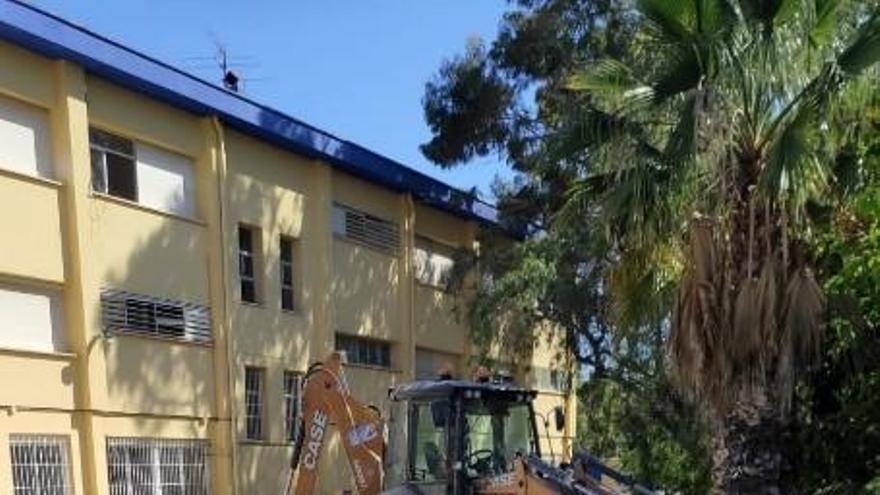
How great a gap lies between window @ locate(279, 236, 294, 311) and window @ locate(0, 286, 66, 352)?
6.48m

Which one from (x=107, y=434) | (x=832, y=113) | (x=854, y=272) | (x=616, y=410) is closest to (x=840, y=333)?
(x=854, y=272)

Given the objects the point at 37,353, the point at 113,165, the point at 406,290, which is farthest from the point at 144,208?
the point at 406,290

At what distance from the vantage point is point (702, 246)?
1364 centimetres

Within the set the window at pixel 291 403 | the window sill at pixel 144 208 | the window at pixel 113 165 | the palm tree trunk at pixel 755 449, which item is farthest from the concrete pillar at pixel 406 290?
the palm tree trunk at pixel 755 449

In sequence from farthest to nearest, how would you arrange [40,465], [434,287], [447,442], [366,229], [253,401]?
[434,287], [366,229], [253,401], [40,465], [447,442]

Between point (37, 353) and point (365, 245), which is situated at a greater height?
point (365, 245)

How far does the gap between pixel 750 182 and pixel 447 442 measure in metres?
4.12

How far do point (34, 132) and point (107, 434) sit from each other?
4.66m

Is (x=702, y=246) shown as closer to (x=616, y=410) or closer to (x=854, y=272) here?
(x=854, y=272)

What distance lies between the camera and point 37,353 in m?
19.1

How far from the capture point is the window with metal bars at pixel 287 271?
84.8ft

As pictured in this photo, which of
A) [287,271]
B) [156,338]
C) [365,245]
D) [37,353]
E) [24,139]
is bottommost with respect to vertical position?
[37,353]

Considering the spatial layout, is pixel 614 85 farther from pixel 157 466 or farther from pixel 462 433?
pixel 157 466

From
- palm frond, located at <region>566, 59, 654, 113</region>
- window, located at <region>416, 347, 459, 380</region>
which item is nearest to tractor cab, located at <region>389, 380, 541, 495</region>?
palm frond, located at <region>566, 59, 654, 113</region>
